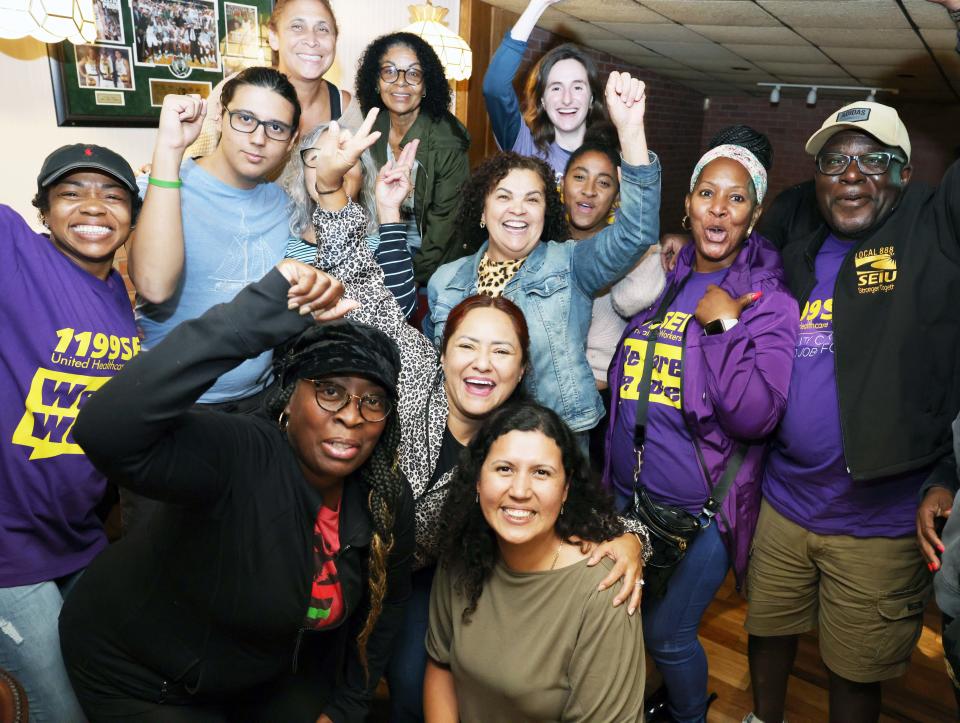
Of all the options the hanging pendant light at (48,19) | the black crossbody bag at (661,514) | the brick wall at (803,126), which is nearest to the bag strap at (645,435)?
the black crossbody bag at (661,514)

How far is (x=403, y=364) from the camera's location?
1.99 meters

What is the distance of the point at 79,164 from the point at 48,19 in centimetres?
71

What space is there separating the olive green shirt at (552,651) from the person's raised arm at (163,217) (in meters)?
1.13

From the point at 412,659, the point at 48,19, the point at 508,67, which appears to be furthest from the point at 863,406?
the point at 48,19

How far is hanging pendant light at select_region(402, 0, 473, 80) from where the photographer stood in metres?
3.45

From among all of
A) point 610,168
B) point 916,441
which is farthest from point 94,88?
point 916,441

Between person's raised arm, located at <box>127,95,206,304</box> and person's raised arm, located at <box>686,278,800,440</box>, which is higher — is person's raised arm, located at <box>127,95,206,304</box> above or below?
above

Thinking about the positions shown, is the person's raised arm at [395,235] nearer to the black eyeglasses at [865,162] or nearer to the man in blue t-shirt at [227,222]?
the man in blue t-shirt at [227,222]

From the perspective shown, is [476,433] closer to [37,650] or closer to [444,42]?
[37,650]

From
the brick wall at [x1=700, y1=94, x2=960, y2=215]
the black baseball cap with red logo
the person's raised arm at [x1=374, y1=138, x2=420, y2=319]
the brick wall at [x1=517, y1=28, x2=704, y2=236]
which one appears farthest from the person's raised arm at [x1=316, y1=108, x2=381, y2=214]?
the brick wall at [x1=700, y1=94, x2=960, y2=215]

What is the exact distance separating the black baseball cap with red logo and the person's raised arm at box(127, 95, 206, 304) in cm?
8

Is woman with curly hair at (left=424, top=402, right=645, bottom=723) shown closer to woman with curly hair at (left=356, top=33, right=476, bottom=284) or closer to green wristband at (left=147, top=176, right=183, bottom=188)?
green wristband at (left=147, top=176, right=183, bottom=188)

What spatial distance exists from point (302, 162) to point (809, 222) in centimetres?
162

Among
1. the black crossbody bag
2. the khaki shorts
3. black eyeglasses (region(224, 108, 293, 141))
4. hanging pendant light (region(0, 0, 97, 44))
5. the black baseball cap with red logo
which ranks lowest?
the khaki shorts
